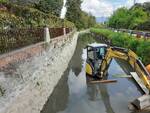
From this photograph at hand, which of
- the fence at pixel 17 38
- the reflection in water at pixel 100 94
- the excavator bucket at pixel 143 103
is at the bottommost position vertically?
the reflection in water at pixel 100 94

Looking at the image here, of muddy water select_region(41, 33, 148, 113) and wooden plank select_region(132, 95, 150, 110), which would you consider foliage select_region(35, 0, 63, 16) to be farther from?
wooden plank select_region(132, 95, 150, 110)

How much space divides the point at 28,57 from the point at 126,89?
6.22 meters

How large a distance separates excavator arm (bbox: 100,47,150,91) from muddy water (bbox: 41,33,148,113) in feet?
3.69

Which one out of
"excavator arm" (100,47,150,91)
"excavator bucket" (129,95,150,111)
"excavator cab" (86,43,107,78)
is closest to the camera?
"excavator bucket" (129,95,150,111)

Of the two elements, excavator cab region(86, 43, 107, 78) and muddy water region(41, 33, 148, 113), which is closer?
muddy water region(41, 33, 148, 113)

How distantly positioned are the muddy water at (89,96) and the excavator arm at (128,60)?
1124 millimetres

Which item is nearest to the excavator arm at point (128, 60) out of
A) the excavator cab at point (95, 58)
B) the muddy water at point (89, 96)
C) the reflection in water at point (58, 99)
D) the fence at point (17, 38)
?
the excavator cab at point (95, 58)

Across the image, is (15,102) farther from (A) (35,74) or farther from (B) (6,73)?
(A) (35,74)

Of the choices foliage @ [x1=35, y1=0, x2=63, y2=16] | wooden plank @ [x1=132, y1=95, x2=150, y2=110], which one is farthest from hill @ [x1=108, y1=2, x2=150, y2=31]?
wooden plank @ [x1=132, y1=95, x2=150, y2=110]

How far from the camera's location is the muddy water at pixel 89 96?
11.8 metres

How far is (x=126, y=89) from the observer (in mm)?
14852

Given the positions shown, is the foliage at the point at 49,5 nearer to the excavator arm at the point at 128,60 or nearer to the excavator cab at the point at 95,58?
the excavator cab at the point at 95,58

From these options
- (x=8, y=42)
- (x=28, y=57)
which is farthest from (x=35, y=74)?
(x=8, y=42)

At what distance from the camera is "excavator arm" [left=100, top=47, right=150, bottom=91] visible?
36.9 ft
